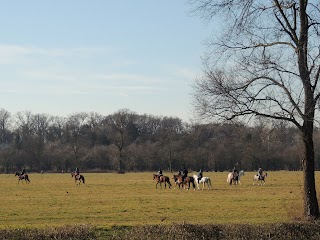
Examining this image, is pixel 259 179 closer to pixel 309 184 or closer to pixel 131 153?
pixel 309 184

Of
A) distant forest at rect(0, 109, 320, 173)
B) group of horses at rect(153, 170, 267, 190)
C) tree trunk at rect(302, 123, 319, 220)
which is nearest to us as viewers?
tree trunk at rect(302, 123, 319, 220)

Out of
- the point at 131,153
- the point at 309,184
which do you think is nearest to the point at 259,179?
the point at 309,184

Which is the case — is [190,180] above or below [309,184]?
below

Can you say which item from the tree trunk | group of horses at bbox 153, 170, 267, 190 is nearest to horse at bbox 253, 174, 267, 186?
group of horses at bbox 153, 170, 267, 190

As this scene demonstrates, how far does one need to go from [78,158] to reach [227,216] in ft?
314

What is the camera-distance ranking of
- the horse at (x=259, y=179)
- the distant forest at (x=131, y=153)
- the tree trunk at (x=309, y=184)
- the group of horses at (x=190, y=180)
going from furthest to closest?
the distant forest at (x=131, y=153) < the horse at (x=259, y=179) < the group of horses at (x=190, y=180) < the tree trunk at (x=309, y=184)

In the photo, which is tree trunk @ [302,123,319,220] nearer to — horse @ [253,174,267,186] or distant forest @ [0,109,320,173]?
horse @ [253,174,267,186]

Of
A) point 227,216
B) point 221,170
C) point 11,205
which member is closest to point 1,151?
point 221,170

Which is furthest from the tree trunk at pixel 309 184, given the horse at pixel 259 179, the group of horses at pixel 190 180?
the horse at pixel 259 179

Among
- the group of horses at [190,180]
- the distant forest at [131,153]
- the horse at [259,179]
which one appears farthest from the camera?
the distant forest at [131,153]

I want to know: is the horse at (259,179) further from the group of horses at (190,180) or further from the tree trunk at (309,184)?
the tree trunk at (309,184)

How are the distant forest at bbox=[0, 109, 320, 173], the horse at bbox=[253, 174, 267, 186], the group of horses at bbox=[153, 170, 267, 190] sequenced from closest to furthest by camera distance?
1. the group of horses at bbox=[153, 170, 267, 190]
2. the horse at bbox=[253, 174, 267, 186]
3. the distant forest at bbox=[0, 109, 320, 173]

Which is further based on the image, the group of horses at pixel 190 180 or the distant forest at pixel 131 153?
the distant forest at pixel 131 153

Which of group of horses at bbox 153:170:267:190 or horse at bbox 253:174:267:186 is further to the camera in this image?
horse at bbox 253:174:267:186
